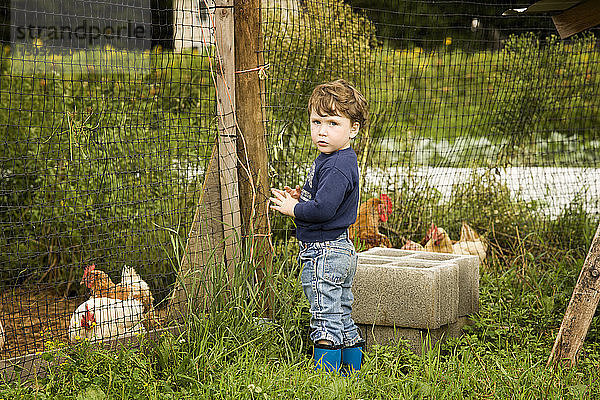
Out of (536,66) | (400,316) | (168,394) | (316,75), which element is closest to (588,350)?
(400,316)

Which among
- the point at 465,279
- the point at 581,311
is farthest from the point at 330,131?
the point at 581,311

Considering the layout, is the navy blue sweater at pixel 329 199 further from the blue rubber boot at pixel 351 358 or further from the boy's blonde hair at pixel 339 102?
the blue rubber boot at pixel 351 358

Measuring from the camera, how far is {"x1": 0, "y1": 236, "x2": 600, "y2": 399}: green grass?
3154 mm

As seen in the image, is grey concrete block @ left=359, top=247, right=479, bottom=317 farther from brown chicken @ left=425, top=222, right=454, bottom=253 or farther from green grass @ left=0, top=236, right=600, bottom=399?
brown chicken @ left=425, top=222, right=454, bottom=253

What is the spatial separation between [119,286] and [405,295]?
68.7 inches

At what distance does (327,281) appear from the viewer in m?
3.51

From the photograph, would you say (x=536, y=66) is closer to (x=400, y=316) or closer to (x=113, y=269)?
(x=400, y=316)

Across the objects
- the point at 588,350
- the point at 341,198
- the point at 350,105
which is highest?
the point at 350,105

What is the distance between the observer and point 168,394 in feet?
10.2

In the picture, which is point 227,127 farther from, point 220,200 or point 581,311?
point 581,311

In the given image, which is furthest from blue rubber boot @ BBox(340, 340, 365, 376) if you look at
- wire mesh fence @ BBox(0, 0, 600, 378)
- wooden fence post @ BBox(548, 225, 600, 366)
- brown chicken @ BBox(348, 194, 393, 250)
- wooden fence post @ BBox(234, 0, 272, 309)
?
brown chicken @ BBox(348, 194, 393, 250)

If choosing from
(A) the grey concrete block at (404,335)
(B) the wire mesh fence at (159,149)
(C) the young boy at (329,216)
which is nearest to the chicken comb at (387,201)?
(B) the wire mesh fence at (159,149)

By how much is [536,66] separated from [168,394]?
4.95 metres

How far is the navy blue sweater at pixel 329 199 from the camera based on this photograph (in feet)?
11.2
